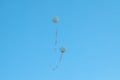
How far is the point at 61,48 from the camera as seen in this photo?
2074 inches

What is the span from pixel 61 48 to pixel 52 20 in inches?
139

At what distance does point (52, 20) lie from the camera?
169 ft
